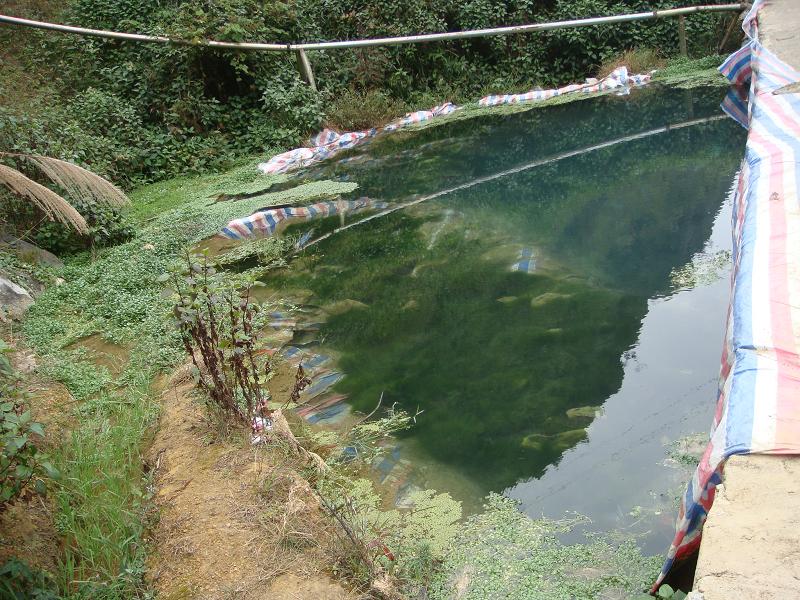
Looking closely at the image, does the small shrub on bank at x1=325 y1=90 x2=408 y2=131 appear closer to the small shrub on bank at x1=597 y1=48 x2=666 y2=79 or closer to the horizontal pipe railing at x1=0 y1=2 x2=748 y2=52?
the horizontal pipe railing at x1=0 y1=2 x2=748 y2=52

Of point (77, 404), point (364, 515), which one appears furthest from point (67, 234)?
point (364, 515)

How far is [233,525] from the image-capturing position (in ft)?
9.52

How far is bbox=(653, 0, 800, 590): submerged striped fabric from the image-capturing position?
236 centimetres

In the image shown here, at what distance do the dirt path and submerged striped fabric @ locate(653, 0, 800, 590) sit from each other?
1.27 metres

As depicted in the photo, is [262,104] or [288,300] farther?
[262,104]

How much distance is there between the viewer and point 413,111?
10.4 meters

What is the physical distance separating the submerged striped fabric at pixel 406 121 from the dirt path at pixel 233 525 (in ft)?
18.7

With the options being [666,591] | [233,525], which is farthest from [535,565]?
[233,525]

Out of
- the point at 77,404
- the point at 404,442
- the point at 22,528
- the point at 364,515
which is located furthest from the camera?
the point at 77,404

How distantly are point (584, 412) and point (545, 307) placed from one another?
1.15m

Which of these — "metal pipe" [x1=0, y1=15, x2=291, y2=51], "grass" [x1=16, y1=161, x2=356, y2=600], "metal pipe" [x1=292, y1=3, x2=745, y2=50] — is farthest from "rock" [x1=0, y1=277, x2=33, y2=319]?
"metal pipe" [x1=292, y1=3, x2=745, y2=50]

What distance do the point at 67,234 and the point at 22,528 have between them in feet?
14.3

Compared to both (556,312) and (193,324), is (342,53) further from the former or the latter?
(193,324)

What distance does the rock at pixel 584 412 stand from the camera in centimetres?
390
